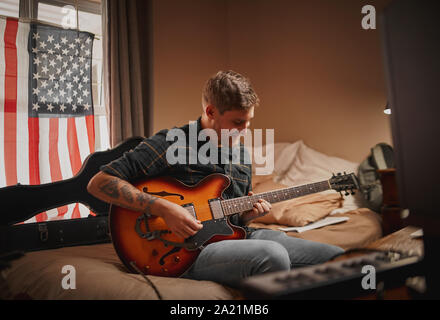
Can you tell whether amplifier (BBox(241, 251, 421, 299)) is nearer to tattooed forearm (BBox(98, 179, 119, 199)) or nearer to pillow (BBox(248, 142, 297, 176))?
tattooed forearm (BBox(98, 179, 119, 199))

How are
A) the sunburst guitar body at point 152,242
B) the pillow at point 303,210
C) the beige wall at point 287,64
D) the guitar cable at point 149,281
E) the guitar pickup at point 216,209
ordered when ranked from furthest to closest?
the beige wall at point 287,64 < the pillow at point 303,210 < the guitar pickup at point 216,209 < the sunburst guitar body at point 152,242 < the guitar cable at point 149,281

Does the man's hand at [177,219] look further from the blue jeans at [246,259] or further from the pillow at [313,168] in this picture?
the pillow at [313,168]

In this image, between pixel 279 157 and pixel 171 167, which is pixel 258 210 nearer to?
pixel 171 167

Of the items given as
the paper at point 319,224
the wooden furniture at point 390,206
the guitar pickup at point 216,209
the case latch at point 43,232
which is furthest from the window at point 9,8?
the wooden furniture at point 390,206

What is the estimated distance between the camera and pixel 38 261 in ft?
3.81

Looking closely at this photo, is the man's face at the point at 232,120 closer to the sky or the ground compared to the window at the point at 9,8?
closer to the ground

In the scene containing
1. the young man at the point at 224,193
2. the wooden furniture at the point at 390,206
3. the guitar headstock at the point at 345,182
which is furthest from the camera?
the wooden furniture at the point at 390,206

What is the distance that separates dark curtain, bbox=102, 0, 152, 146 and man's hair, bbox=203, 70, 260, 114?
141 cm

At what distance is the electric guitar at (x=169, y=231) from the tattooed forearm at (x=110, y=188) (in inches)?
2.0

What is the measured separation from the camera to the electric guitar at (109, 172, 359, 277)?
108cm

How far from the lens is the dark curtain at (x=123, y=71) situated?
247 cm

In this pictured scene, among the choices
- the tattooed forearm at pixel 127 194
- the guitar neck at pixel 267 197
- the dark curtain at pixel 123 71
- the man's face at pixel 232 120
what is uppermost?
the dark curtain at pixel 123 71

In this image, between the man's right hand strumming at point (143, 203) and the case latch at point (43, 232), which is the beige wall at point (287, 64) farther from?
the man's right hand strumming at point (143, 203)

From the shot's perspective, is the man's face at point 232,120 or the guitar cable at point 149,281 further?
the man's face at point 232,120
